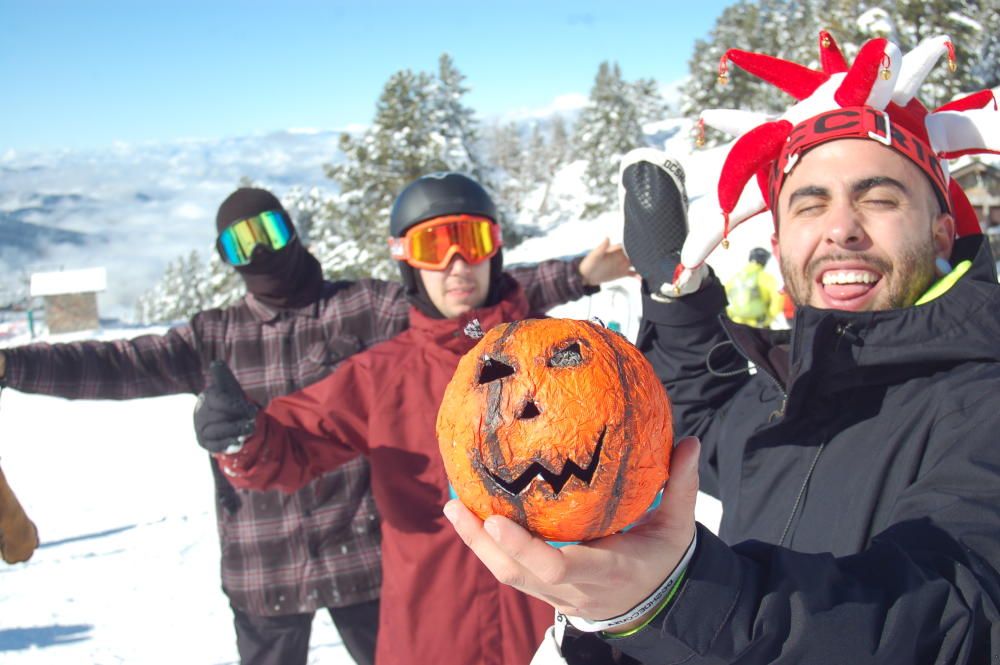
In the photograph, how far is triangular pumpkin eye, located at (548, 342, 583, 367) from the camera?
1.31 m

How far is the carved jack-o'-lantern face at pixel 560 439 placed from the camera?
1.24 meters

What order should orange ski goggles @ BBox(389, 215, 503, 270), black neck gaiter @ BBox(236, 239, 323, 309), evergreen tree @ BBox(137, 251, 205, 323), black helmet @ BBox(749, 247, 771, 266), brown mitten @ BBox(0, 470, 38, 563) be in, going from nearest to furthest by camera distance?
brown mitten @ BBox(0, 470, 38, 563)
orange ski goggles @ BBox(389, 215, 503, 270)
black neck gaiter @ BBox(236, 239, 323, 309)
black helmet @ BBox(749, 247, 771, 266)
evergreen tree @ BBox(137, 251, 205, 323)

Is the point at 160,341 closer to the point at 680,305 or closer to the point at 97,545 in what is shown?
the point at 680,305

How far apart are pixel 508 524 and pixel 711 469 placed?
1624 millimetres

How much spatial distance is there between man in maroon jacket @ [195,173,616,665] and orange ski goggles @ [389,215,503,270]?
96 mm

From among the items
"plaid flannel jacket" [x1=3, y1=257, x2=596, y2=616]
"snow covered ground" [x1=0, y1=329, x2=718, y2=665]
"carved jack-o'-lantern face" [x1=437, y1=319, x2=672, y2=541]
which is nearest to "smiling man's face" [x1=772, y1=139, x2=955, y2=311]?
"carved jack-o'-lantern face" [x1=437, y1=319, x2=672, y2=541]

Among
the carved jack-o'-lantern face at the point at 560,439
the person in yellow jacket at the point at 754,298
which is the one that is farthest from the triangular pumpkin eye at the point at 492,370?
the person in yellow jacket at the point at 754,298

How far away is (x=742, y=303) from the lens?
9.33 metres

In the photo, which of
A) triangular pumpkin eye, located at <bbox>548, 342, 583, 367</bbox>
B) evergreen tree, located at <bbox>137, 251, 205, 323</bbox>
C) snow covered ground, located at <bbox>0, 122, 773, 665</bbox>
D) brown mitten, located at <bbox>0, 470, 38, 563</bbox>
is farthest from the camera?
evergreen tree, located at <bbox>137, 251, 205, 323</bbox>

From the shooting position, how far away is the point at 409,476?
2912 millimetres

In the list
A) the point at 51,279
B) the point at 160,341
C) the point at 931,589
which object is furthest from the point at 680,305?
the point at 51,279

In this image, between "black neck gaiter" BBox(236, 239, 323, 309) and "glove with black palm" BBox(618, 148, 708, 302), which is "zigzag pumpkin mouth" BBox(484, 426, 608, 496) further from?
"black neck gaiter" BBox(236, 239, 323, 309)

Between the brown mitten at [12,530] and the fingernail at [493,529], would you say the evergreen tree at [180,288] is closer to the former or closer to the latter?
the brown mitten at [12,530]

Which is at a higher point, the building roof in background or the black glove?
the black glove
